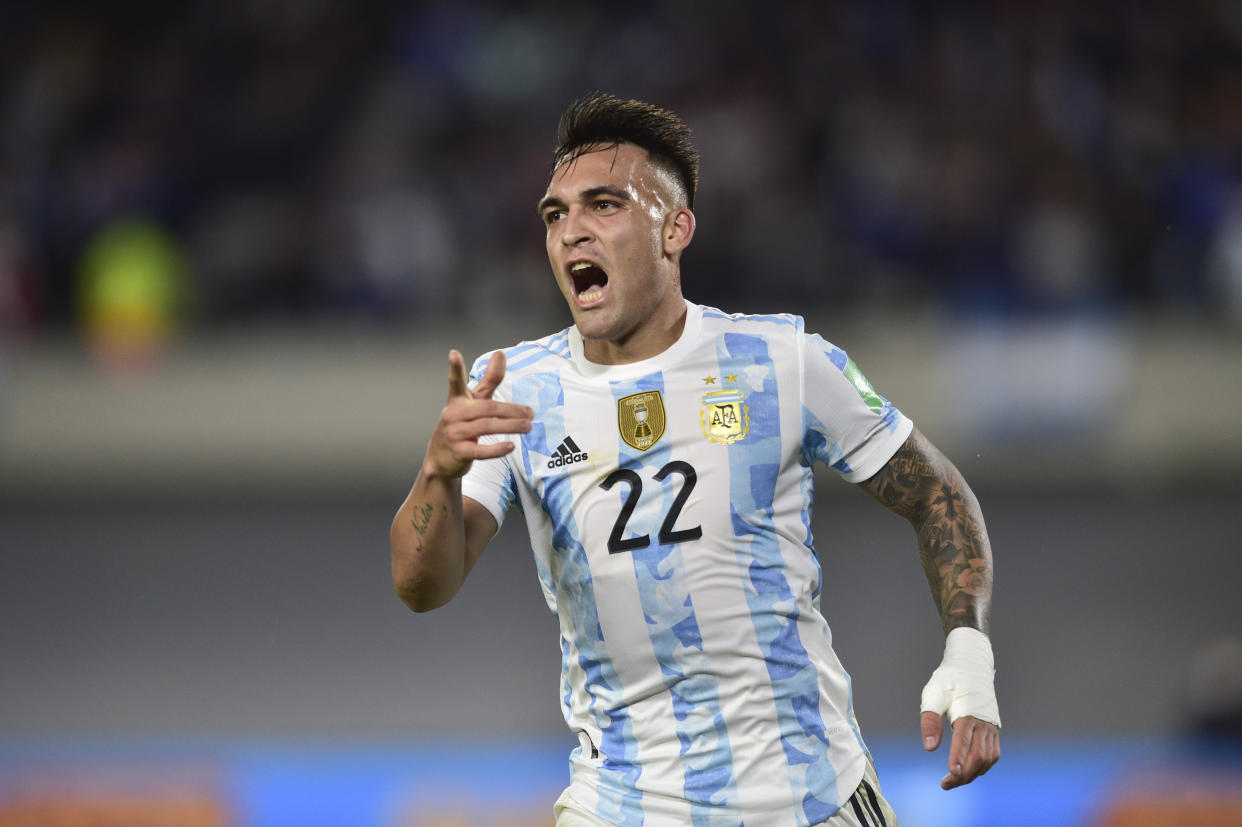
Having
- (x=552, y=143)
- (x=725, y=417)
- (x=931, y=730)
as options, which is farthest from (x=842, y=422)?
(x=552, y=143)

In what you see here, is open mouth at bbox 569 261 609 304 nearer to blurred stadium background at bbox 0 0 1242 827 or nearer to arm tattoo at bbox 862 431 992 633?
arm tattoo at bbox 862 431 992 633

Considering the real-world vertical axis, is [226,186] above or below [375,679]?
above

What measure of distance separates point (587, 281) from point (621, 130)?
0.39 m

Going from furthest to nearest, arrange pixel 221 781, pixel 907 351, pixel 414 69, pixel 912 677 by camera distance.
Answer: pixel 414 69 → pixel 907 351 → pixel 912 677 → pixel 221 781

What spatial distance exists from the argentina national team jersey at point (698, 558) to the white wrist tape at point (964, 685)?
0.30 m

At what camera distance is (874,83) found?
40.1 ft

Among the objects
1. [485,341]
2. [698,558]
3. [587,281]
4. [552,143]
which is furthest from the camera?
[552,143]

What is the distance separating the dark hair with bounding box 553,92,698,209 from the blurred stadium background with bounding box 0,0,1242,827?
107 inches

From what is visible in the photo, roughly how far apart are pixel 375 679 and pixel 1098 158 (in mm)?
7528

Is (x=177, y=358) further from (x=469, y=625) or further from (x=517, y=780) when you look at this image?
(x=517, y=780)

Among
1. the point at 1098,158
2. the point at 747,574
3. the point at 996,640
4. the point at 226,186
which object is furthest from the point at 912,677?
the point at 226,186

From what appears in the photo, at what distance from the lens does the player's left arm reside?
118 inches

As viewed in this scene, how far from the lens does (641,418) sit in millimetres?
3316

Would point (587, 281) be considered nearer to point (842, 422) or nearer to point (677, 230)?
point (677, 230)
